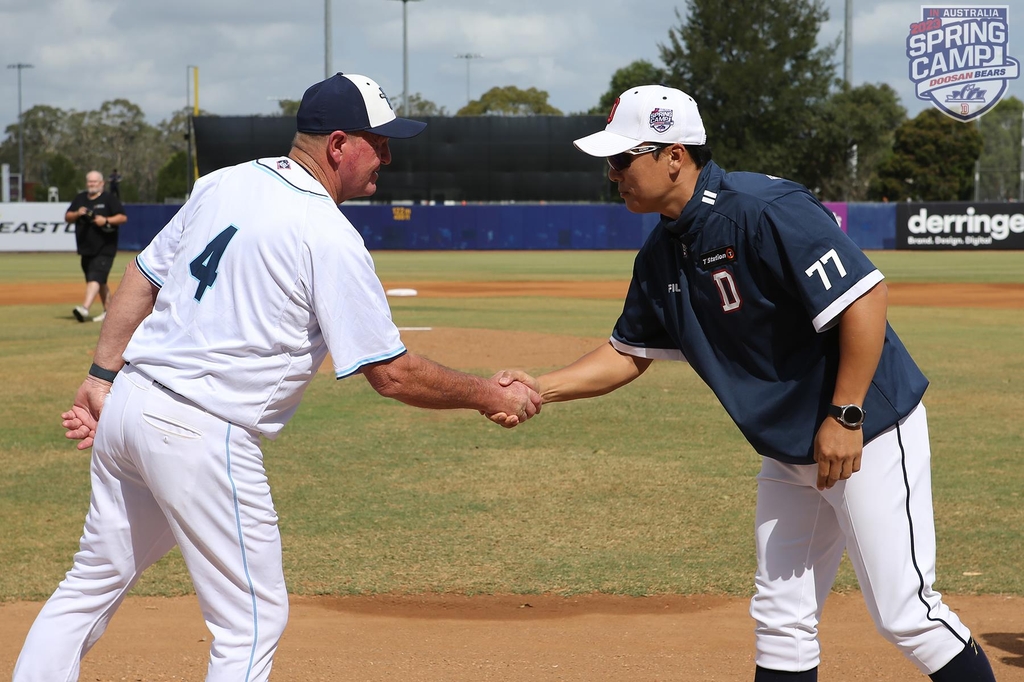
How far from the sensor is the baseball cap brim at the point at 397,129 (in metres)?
3.25

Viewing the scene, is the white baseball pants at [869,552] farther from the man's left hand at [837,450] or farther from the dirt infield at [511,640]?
the dirt infield at [511,640]

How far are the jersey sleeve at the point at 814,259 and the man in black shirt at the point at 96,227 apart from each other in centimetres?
1378

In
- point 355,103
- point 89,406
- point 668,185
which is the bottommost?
point 89,406

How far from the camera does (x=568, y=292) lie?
2383 centimetres

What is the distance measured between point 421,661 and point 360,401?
5.96 metres

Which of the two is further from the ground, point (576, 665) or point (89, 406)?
point (89, 406)

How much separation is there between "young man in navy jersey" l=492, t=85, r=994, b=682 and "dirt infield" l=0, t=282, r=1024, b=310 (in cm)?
1750

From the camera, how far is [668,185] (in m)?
3.38

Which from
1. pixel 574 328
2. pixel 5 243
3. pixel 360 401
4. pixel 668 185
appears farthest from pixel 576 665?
pixel 5 243

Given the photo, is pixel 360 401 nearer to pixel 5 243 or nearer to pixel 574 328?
pixel 574 328

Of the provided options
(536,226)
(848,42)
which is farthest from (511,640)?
(848,42)

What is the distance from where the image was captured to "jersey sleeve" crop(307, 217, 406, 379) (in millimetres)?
2973

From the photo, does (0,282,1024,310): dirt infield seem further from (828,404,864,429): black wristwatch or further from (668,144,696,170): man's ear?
(828,404,864,429): black wristwatch

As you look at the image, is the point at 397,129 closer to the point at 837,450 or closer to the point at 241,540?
the point at 241,540
